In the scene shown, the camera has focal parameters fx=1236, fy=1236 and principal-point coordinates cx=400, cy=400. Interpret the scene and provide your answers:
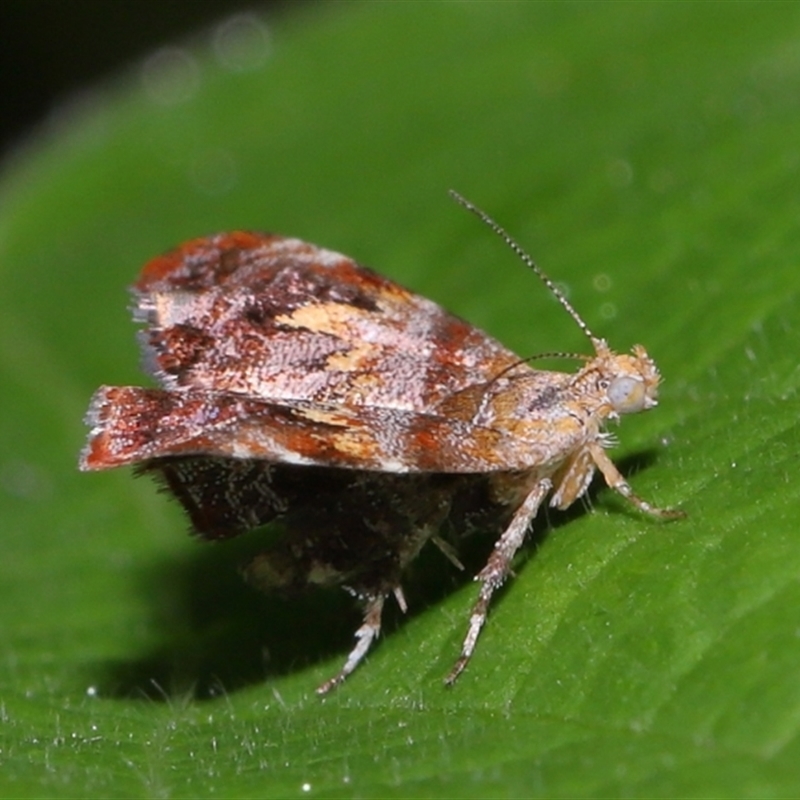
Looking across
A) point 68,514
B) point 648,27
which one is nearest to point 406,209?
point 648,27

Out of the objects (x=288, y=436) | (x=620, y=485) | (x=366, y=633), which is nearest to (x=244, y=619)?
(x=366, y=633)

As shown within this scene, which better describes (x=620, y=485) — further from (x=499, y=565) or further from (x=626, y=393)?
(x=499, y=565)

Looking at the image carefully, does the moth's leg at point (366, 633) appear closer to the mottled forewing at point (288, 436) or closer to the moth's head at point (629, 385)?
the mottled forewing at point (288, 436)

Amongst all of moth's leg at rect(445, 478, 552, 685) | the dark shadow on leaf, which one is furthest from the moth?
the dark shadow on leaf

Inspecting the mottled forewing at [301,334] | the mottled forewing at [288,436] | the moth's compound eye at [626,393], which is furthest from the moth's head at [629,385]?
the mottled forewing at [301,334]

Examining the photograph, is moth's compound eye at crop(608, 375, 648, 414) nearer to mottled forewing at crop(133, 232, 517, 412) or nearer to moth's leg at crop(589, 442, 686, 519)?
moth's leg at crop(589, 442, 686, 519)

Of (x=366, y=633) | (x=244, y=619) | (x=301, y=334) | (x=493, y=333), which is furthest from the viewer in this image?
(x=493, y=333)

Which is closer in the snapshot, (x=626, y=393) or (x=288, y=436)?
(x=288, y=436)
